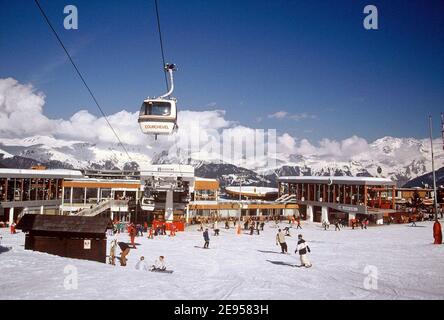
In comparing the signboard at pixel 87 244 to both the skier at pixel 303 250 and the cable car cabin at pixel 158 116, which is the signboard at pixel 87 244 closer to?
the cable car cabin at pixel 158 116

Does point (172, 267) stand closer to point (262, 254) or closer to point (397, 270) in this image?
point (262, 254)

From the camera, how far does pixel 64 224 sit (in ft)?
57.9

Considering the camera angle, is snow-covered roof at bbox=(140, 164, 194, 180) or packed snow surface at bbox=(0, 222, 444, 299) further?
snow-covered roof at bbox=(140, 164, 194, 180)

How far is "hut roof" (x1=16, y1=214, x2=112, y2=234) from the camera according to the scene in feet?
57.0

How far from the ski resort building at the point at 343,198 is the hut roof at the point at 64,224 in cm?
3884

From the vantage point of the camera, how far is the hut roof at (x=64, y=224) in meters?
17.4

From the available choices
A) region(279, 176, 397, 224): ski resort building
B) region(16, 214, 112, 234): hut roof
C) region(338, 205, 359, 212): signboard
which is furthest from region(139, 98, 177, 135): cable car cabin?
region(338, 205, 359, 212): signboard

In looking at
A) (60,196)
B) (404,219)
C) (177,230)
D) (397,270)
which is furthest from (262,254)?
(60,196)

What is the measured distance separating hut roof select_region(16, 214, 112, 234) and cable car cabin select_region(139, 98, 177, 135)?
7360 mm

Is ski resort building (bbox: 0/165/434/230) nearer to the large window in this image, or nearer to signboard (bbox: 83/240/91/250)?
the large window

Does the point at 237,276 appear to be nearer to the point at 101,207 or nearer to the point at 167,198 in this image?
the point at 167,198

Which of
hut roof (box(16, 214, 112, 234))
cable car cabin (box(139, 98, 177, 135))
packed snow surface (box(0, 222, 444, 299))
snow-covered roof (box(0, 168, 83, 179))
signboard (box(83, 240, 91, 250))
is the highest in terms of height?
cable car cabin (box(139, 98, 177, 135))

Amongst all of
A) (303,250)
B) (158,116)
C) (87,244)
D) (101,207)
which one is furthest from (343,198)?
(87,244)

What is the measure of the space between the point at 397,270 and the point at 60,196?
5412 centimetres
